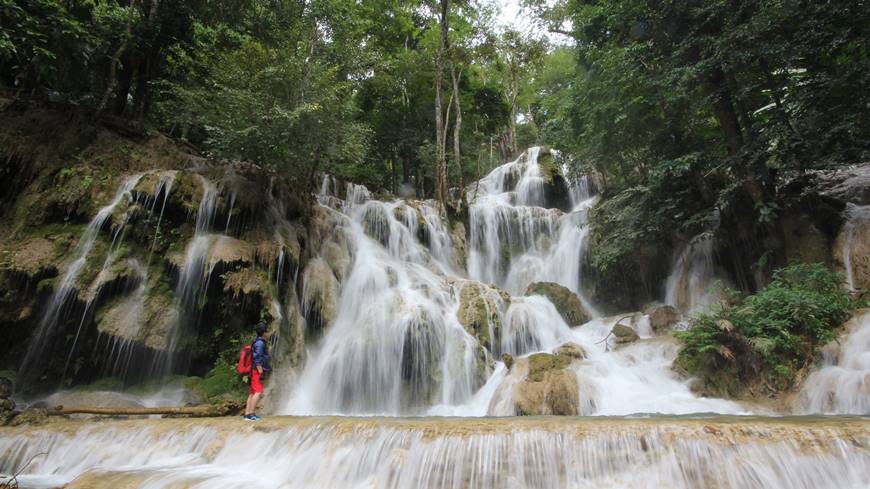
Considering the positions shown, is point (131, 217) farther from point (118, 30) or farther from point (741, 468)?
point (741, 468)

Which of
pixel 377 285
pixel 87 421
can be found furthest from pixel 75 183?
pixel 377 285

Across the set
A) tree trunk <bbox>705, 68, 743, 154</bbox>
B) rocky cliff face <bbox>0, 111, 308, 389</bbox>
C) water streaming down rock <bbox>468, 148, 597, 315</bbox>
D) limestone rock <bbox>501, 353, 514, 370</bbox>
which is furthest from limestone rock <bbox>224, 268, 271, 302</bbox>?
tree trunk <bbox>705, 68, 743, 154</bbox>

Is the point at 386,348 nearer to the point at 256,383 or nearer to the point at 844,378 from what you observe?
the point at 256,383

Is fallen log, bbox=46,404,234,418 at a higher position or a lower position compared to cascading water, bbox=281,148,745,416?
lower

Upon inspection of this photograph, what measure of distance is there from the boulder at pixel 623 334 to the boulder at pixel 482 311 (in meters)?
2.66

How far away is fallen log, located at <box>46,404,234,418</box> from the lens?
6.73 m

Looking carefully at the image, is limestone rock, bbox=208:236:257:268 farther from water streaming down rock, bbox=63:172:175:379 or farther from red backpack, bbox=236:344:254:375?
red backpack, bbox=236:344:254:375

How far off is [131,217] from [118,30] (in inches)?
208

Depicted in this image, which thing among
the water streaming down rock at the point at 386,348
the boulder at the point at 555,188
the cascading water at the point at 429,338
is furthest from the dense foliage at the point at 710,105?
the water streaming down rock at the point at 386,348

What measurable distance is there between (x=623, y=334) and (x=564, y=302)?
7.51 feet

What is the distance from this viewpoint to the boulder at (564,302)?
11.6 m

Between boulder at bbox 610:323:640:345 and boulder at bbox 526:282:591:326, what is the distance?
1.70 meters

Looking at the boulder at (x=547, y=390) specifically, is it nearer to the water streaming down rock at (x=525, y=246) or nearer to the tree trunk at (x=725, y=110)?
the water streaming down rock at (x=525, y=246)

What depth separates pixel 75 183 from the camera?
920cm
